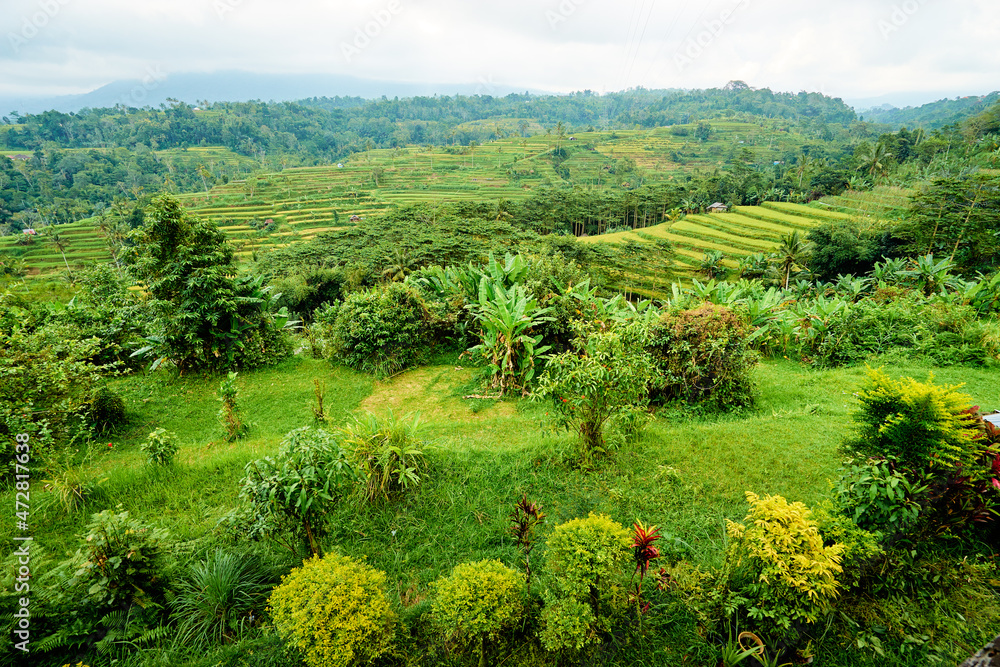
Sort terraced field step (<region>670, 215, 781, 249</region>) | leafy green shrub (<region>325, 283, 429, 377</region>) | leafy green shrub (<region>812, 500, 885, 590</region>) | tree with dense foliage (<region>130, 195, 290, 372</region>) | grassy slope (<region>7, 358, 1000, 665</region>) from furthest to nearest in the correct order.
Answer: terraced field step (<region>670, 215, 781, 249</region>)
leafy green shrub (<region>325, 283, 429, 377</region>)
tree with dense foliage (<region>130, 195, 290, 372</region>)
grassy slope (<region>7, 358, 1000, 665</region>)
leafy green shrub (<region>812, 500, 885, 590</region>)

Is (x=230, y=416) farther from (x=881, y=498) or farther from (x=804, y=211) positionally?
(x=804, y=211)

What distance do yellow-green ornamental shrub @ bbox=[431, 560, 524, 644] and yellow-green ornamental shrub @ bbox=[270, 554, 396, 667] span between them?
0.32 meters

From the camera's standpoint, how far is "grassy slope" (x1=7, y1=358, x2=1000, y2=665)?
3375mm

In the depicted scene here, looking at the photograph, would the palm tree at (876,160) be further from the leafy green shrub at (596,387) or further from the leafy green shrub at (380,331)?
the leafy green shrub at (596,387)

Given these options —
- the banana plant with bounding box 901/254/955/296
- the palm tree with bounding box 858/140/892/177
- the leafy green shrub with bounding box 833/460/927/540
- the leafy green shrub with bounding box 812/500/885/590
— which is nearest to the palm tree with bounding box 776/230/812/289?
the banana plant with bounding box 901/254/955/296

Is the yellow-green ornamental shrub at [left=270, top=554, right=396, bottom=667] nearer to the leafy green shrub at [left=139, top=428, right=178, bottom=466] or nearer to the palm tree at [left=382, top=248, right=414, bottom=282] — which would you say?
the leafy green shrub at [left=139, top=428, right=178, bottom=466]

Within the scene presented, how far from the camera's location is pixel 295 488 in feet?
9.44

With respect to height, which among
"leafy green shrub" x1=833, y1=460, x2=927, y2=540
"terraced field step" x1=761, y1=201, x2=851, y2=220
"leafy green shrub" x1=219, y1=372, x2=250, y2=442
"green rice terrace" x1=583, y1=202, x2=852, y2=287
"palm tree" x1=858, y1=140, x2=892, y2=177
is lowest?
"green rice terrace" x1=583, y1=202, x2=852, y2=287

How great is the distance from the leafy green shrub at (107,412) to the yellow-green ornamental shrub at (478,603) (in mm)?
5084

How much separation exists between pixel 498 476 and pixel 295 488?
5.79 feet

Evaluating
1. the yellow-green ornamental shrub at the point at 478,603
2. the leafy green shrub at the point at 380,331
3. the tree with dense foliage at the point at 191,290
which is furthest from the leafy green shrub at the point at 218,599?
the tree with dense foliage at the point at 191,290

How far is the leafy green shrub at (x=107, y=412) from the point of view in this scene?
205 inches

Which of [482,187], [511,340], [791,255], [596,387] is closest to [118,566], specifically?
[596,387]

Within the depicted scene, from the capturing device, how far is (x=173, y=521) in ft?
11.8
